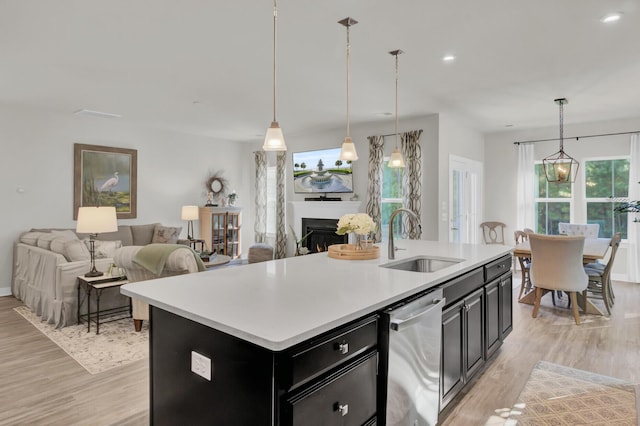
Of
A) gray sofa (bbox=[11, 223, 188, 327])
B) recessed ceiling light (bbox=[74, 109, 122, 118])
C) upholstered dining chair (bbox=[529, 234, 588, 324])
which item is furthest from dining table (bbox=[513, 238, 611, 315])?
recessed ceiling light (bbox=[74, 109, 122, 118])

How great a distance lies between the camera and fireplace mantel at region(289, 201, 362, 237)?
673 centimetres

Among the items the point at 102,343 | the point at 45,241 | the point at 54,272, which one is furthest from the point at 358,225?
the point at 45,241

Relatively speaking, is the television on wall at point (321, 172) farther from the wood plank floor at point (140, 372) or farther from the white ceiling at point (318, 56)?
the wood plank floor at point (140, 372)

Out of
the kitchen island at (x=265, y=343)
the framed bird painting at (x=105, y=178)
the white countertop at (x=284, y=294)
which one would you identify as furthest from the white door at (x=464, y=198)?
the framed bird painting at (x=105, y=178)

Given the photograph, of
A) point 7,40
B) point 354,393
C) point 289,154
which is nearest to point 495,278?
point 354,393

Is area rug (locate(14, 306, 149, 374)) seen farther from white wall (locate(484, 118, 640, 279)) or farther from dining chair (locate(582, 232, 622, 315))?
white wall (locate(484, 118, 640, 279))

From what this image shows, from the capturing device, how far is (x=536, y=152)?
7.06m

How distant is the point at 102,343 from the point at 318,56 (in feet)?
10.9

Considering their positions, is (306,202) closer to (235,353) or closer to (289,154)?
(289,154)

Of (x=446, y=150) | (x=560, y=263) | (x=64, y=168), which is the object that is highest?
(x=446, y=150)

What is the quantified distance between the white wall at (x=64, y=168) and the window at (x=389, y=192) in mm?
3766

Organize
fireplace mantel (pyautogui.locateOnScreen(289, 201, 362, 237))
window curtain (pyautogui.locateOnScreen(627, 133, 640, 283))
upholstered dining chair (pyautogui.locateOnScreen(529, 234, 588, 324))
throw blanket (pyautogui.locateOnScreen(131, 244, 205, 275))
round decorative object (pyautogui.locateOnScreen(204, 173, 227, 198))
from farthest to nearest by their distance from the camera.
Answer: round decorative object (pyautogui.locateOnScreen(204, 173, 227, 198)) → fireplace mantel (pyautogui.locateOnScreen(289, 201, 362, 237)) → window curtain (pyautogui.locateOnScreen(627, 133, 640, 283)) → upholstered dining chair (pyautogui.locateOnScreen(529, 234, 588, 324)) → throw blanket (pyautogui.locateOnScreen(131, 244, 205, 275))

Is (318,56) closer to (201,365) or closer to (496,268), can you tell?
(496,268)

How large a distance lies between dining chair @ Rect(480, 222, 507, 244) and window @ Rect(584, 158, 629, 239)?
1.40m
